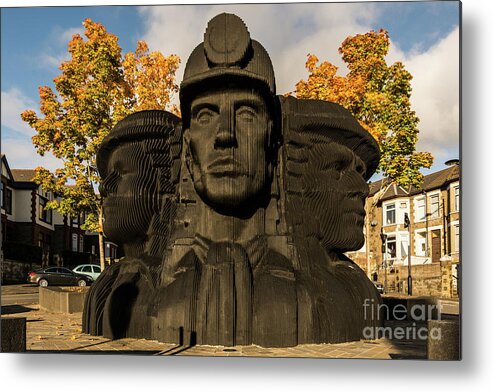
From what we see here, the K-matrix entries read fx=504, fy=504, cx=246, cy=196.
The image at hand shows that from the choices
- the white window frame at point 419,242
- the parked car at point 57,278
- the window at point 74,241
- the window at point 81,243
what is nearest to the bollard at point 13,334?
the parked car at point 57,278

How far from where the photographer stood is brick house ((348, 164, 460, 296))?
19.1 m

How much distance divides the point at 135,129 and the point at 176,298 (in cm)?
297

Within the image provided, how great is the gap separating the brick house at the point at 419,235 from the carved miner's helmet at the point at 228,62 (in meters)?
11.1

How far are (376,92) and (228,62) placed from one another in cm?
1113

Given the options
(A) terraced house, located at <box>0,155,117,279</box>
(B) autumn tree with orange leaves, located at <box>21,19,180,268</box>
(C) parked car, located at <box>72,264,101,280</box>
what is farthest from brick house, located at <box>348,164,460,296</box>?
(A) terraced house, located at <box>0,155,117,279</box>

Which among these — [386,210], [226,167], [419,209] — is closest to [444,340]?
[226,167]

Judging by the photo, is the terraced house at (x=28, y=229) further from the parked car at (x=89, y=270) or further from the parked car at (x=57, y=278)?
the parked car at (x=89, y=270)

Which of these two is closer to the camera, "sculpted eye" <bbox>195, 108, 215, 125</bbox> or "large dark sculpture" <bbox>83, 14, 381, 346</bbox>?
"large dark sculpture" <bbox>83, 14, 381, 346</bbox>

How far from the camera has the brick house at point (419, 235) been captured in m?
19.1

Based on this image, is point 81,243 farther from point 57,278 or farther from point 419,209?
point 419,209

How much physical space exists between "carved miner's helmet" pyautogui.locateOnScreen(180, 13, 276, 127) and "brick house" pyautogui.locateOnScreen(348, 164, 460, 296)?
1112 cm

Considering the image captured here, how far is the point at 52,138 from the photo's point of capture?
17.2m

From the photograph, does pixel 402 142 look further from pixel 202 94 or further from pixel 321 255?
pixel 202 94

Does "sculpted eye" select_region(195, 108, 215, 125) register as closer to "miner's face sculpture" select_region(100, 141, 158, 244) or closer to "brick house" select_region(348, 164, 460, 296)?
"miner's face sculpture" select_region(100, 141, 158, 244)
